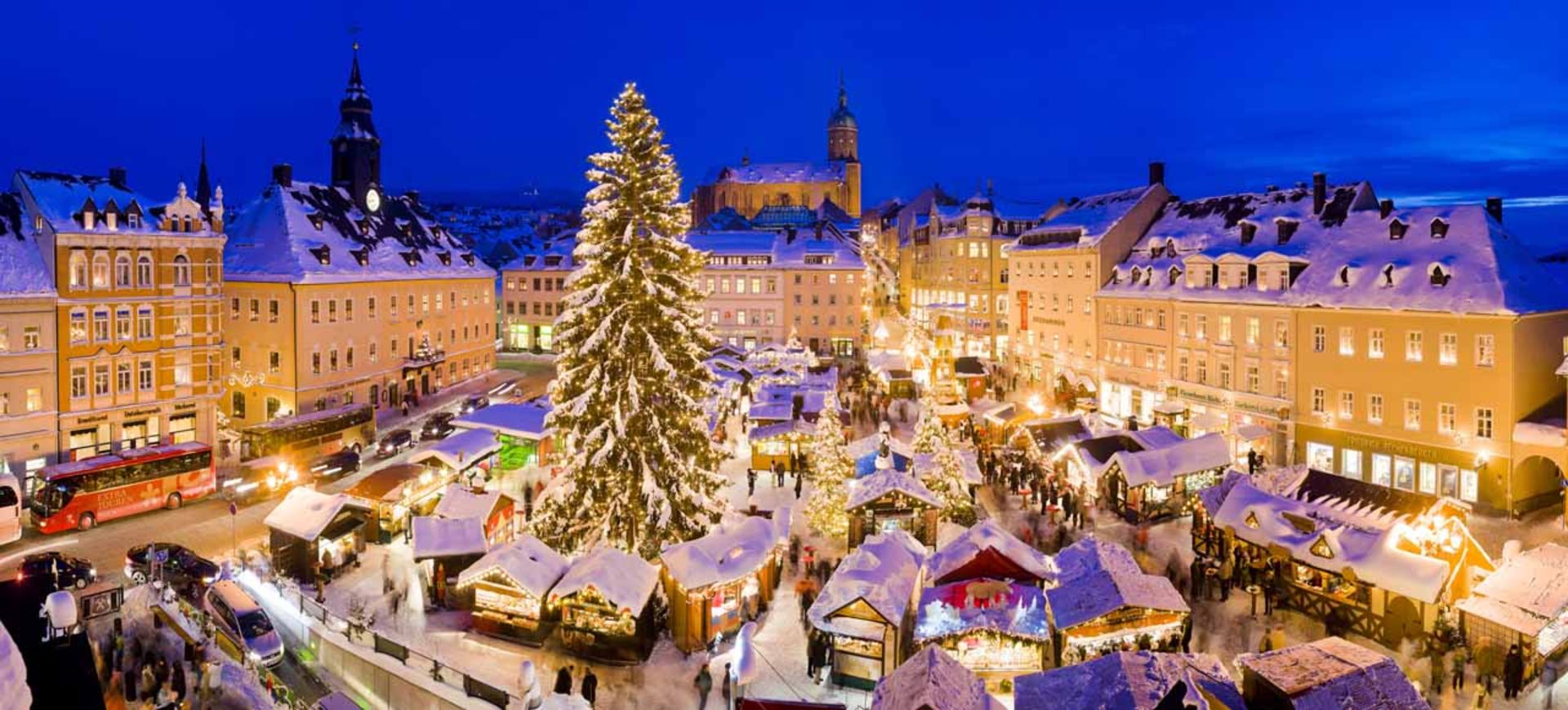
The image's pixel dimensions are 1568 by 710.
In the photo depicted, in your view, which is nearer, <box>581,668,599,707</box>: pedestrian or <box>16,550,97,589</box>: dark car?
<box>581,668,599,707</box>: pedestrian

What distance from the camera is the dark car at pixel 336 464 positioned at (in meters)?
38.0

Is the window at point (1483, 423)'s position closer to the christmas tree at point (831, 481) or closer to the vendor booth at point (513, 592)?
the christmas tree at point (831, 481)

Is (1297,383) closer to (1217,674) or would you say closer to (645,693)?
(1217,674)

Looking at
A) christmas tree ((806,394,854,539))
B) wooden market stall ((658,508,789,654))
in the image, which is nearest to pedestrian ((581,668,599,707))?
wooden market stall ((658,508,789,654))

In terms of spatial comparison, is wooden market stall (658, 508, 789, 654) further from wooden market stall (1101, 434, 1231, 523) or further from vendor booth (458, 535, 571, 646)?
wooden market stall (1101, 434, 1231, 523)

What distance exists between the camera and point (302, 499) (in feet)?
90.5

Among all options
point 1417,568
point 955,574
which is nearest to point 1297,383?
point 1417,568

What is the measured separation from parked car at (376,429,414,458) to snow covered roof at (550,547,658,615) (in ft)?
75.8

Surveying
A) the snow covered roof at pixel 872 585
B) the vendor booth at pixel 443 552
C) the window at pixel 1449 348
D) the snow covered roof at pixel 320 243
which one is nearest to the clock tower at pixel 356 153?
the snow covered roof at pixel 320 243

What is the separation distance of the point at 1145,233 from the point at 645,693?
43.7 meters

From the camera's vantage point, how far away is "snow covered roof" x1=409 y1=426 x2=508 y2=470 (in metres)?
34.2

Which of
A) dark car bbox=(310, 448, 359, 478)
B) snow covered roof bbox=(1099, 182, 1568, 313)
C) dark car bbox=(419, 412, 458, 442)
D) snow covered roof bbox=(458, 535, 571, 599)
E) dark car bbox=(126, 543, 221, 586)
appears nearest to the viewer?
snow covered roof bbox=(458, 535, 571, 599)

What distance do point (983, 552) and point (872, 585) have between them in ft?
10.2

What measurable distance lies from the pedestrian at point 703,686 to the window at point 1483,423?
97.9 feet
